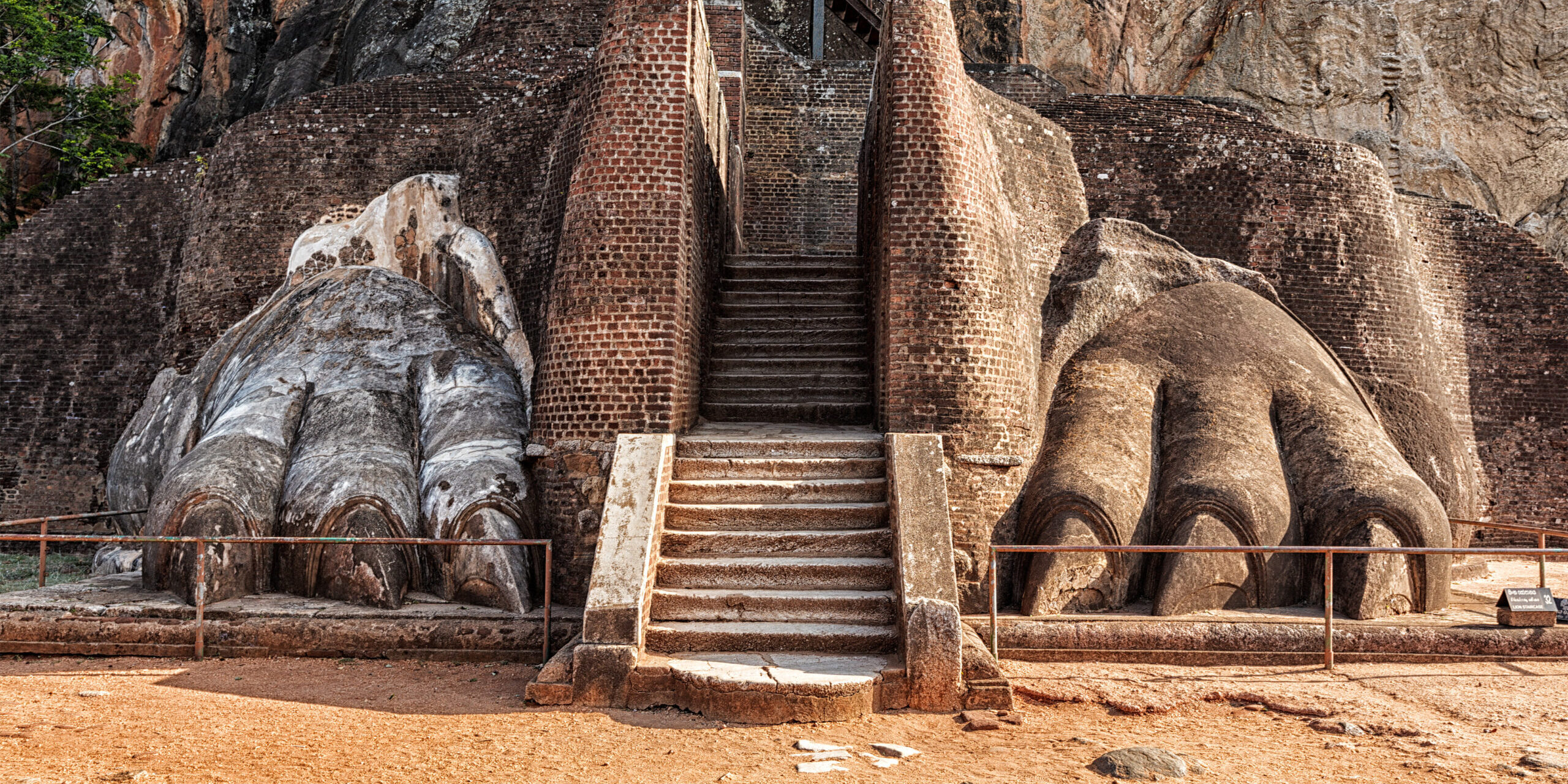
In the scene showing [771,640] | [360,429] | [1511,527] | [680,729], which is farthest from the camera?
[360,429]

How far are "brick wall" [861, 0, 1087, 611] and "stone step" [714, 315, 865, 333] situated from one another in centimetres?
107

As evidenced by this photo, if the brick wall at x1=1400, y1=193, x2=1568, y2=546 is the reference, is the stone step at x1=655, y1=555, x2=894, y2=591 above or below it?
below

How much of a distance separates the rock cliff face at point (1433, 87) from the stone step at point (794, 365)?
570 inches

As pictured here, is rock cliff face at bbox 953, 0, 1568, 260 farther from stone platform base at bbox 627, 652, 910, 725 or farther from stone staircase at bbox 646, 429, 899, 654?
stone platform base at bbox 627, 652, 910, 725

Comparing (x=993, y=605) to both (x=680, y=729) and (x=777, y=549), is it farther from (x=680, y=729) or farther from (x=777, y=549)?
(x=680, y=729)

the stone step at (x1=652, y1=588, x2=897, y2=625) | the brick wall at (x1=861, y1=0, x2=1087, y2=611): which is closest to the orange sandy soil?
the stone step at (x1=652, y1=588, x2=897, y2=625)

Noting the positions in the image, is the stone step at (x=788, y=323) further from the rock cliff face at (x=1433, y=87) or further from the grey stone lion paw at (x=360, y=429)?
the rock cliff face at (x=1433, y=87)

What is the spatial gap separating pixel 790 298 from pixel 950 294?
8.77 ft

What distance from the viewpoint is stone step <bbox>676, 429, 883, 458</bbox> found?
7926 mm

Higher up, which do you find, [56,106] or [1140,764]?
[56,106]

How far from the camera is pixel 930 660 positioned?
19.6 ft

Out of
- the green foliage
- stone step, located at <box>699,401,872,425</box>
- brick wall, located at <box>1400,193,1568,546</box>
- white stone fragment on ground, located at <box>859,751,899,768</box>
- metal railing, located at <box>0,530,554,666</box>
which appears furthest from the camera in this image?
the green foliage

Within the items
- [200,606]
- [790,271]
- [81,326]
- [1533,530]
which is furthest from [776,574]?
[81,326]

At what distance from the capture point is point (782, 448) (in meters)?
7.98
